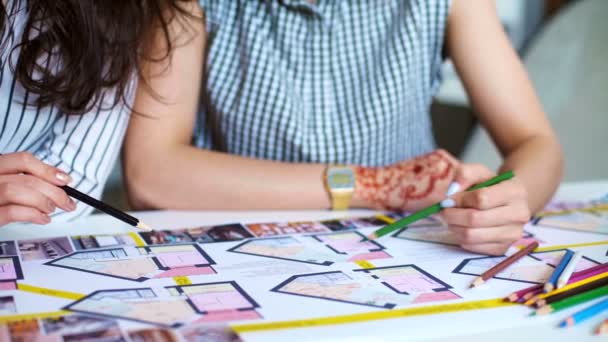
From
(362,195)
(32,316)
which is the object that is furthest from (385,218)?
(32,316)

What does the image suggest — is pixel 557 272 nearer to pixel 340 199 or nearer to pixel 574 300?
pixel 574 300

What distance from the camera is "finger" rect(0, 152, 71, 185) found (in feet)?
2.59

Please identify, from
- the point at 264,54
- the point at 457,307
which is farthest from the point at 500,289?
the point at 264,54

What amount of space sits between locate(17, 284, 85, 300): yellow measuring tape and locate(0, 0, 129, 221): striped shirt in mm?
268

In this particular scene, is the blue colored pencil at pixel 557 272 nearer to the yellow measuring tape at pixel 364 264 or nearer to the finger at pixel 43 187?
the yellow measuring tape at pixel 364 264

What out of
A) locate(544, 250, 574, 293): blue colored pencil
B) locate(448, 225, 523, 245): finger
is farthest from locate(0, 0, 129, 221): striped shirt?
locate(544, 250, 574, 293): blue colored pencil

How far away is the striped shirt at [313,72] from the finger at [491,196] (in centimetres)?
38

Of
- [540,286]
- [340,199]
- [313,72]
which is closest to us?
[540,286]

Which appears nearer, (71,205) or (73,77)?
(71,205)

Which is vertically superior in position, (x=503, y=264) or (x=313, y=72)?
(x=313, y=72)

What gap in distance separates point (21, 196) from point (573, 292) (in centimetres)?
56

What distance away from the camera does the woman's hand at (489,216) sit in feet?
2.72

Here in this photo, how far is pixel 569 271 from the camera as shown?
0.73 m

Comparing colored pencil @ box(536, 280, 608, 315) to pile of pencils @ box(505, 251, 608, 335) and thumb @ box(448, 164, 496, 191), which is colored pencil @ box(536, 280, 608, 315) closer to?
pile of pencils @ box(505, 251, 608, 335)
